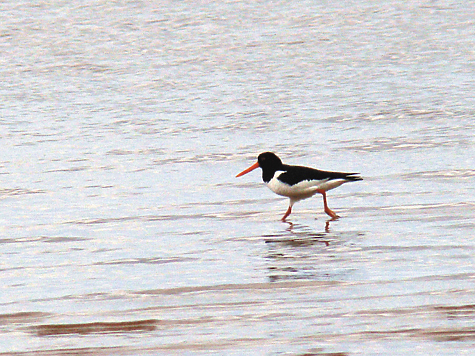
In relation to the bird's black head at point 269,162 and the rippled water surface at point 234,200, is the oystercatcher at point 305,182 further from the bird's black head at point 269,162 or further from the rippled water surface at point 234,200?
the bird's black head at point 269,162

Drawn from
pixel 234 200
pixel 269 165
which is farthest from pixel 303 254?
pixel 269 165

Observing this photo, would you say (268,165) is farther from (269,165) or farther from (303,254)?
(303,254)

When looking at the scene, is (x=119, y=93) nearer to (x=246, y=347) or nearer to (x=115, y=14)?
(x=115, y=14)

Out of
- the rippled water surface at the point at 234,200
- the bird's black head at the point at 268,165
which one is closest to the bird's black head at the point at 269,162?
the bird's black head at the point at 268,165

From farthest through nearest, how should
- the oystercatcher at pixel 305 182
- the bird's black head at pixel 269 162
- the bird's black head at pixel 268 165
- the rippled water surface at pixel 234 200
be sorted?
the bird's black head at pixel 269 162 < the bird's black head at pixel 268 165 < the oystercatcher at pixel 305 182 < the rippled water surface at pixel 234 200

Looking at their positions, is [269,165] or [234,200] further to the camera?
[269,165]

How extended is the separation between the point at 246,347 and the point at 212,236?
3.63 m

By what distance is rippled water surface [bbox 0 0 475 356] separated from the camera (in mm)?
6363

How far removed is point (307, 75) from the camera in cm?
2327

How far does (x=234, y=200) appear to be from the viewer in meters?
11.5

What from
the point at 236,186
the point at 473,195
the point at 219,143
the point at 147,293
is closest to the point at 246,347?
the point at 147,293

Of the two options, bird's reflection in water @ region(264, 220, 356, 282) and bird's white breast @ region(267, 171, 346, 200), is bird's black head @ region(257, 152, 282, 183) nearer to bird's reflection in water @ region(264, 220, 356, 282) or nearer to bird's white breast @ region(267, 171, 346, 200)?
bird's white breast @ region(267, 171, 346, 200)

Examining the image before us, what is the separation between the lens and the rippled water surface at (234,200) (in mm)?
6363

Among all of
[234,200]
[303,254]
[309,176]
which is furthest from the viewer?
[234,200]
